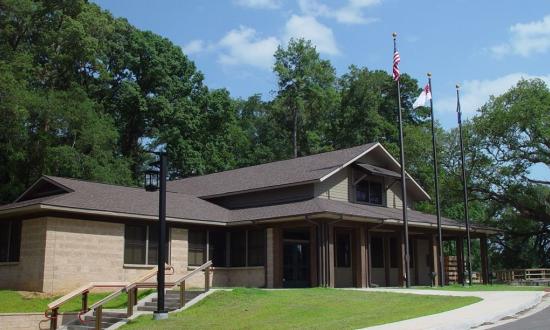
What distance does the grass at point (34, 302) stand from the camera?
20.1 meters

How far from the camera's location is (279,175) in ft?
102

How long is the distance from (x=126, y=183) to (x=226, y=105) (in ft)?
43.2

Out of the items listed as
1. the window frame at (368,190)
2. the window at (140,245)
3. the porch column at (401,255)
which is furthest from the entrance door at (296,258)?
the window at (140,245)

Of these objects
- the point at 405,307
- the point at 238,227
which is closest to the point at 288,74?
the point at 238,227

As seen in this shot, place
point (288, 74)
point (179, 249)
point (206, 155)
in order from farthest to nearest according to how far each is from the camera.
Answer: point (288, 74) < point (206, 155) < point (179, 249)

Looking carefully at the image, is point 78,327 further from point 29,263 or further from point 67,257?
point 29,263

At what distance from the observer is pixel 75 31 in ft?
134

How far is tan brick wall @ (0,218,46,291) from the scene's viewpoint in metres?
22.2

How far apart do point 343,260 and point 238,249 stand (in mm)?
5151

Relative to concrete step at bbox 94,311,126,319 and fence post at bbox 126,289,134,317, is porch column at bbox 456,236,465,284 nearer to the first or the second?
fence post at bbox 126,289,134,317

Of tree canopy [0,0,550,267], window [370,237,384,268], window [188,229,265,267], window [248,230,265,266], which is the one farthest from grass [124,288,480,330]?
tree canopy [0,0,550,267]

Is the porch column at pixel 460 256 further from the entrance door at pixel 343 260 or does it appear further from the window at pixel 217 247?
the window at pixel 217 247

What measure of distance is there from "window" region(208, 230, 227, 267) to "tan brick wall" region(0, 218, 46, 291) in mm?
→ 7946

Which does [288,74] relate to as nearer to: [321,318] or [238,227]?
[238,227]
